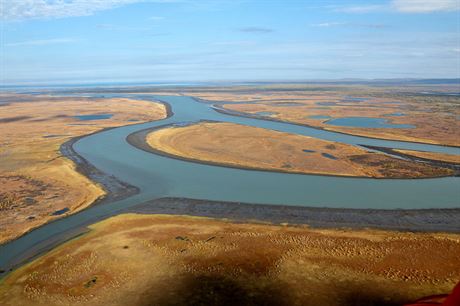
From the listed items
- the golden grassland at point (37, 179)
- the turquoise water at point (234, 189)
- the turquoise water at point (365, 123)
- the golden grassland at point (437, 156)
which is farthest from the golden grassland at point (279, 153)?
the turquoise water at point (365, 123)

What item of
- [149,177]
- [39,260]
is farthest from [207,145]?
[39,260]

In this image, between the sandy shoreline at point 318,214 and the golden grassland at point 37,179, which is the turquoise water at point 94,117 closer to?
the golden grassland at point 37,179

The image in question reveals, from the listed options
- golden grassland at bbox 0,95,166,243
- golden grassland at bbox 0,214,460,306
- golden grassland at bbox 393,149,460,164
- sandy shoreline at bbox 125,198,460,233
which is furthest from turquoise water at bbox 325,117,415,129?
golden grassland at bbox 0,214,460,306

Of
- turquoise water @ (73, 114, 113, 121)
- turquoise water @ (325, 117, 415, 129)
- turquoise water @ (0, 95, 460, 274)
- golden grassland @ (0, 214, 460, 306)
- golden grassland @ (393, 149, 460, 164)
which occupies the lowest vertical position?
golden grassland @ (0, 214, 460, 306)

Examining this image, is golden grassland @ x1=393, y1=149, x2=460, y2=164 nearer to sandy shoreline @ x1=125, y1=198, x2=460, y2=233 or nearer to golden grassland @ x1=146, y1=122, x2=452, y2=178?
golden grassland @ x1=146, y1=122, x2=452, y2=178

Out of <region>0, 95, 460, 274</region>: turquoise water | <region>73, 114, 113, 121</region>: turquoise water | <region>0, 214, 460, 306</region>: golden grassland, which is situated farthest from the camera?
<region>73, 114, 113, 121</region>: turquoise water

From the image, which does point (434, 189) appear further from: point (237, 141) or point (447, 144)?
point (237, 141)

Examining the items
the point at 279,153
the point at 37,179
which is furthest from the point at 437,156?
the point at 37,179
